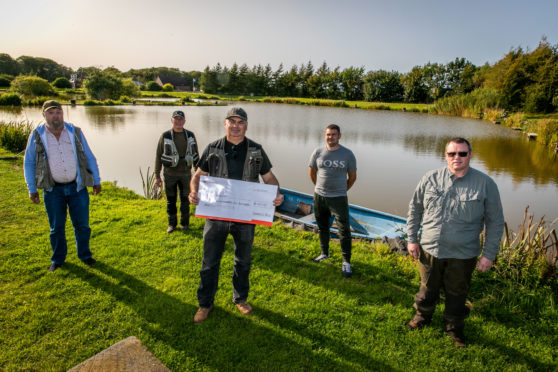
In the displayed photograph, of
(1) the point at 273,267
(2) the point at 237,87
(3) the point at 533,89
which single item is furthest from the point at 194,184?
(2) the point at 237,87

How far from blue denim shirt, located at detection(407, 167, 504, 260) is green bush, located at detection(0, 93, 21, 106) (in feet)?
145

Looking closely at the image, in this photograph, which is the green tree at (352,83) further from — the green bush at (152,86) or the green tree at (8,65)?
the green tree at (8,65)

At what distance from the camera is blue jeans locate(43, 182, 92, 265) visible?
3918 millimetres

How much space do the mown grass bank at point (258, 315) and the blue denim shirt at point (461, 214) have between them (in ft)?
3.55

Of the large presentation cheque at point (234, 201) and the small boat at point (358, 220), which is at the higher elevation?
the large presentation cheque at point (234, 201)

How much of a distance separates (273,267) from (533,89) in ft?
146

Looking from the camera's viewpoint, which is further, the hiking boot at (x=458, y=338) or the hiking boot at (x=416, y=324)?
the hiking boot at (x=416, y=324)

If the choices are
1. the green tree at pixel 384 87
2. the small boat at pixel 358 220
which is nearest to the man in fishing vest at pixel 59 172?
the small boat at pixel 358 220

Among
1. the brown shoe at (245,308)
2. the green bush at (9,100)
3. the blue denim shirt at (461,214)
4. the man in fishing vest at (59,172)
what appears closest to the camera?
the blue denim shirt at (461,214)

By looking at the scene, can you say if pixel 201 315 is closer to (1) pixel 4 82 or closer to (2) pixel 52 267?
(2) pixel 52 267

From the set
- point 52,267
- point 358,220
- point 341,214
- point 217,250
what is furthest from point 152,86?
point 217,250

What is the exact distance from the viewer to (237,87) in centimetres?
8219

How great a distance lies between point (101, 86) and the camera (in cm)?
4347

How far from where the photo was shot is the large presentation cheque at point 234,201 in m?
3.01
